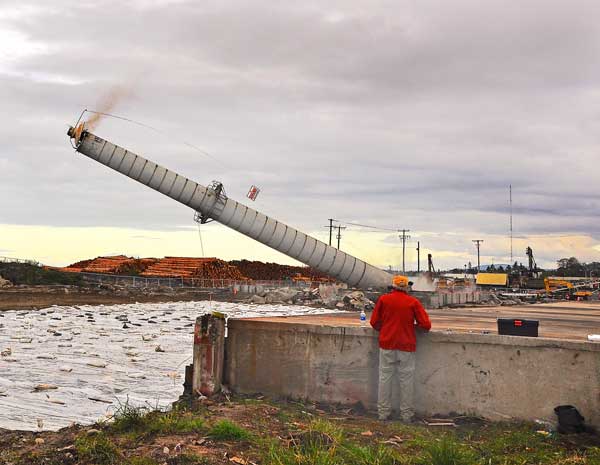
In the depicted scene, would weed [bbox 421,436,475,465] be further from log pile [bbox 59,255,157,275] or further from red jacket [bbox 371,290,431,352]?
log pile [bbox 59,255,157,275]

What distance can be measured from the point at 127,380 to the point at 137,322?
1182cm

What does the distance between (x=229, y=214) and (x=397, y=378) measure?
26453 mm

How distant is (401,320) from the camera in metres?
7.96

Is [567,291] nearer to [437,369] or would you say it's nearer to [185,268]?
[185,268]

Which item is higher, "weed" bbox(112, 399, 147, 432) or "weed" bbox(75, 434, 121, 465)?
"weed" bbox(112, 399, 147, 432)

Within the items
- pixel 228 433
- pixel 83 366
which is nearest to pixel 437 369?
pixel 228 433

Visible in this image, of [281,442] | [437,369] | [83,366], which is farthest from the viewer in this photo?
[83,366]

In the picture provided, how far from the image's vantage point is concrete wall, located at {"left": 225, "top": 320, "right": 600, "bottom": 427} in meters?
7.64

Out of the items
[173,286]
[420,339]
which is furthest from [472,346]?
[173,286]

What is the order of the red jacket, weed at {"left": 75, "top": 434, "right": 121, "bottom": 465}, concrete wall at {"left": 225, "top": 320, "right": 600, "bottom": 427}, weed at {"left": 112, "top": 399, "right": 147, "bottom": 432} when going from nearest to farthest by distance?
1. weed at {"left": 75, "top": 434, "right": 121, "bottom": 465}
2. weed at {"left": 112, "top": 399, "right": 147, "bottom": 432}
3. concrete wall at {"left": 225, "top": 320, "right": 600, "bottom": 427}
4. the red jacket

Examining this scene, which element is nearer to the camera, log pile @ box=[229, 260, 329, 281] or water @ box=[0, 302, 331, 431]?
water @ box=[0, 302, 331, 431]

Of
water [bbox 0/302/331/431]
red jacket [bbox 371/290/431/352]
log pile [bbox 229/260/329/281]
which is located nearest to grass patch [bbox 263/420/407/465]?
red jacket [bbox 371/290/431/352]

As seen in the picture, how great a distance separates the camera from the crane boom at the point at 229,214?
31891 mm

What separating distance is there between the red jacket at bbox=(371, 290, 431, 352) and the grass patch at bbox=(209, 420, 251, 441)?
2.33 meters
